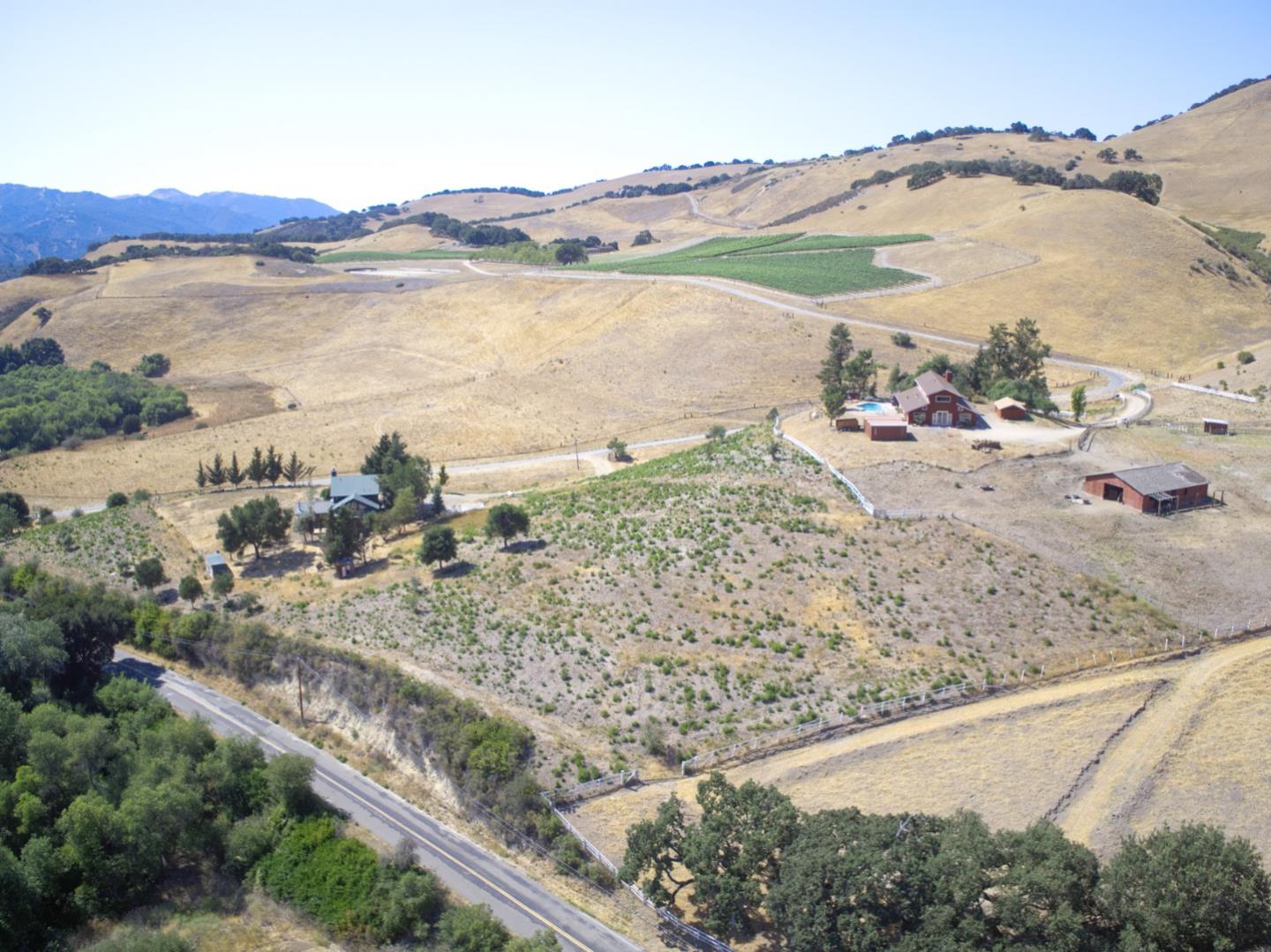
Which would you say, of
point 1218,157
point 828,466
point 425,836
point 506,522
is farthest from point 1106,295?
point 425,836

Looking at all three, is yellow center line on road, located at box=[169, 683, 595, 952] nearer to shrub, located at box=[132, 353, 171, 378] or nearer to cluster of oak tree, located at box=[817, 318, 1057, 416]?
cluster of oak tree, located at box=[817, 318, 1057, 416]

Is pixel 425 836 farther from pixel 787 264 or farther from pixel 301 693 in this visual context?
pixel 787 264

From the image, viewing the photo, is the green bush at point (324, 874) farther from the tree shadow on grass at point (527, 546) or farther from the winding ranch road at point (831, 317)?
the winding ranch road at point (831, 317)

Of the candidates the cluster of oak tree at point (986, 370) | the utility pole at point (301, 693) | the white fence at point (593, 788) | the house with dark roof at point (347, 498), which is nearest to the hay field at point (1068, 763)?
the white fence at point (593, 788)

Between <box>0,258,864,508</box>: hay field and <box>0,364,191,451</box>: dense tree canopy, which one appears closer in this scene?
<box>0,258,864,508</box>: hay field

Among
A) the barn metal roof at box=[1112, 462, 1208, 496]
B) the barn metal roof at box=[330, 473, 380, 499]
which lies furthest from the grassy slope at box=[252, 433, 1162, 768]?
the barn metal roof at box=[330, 473, 380, 499]

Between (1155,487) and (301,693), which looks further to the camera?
(1155,487)
